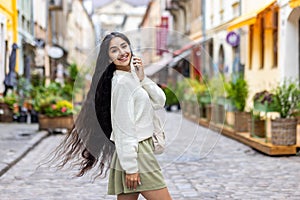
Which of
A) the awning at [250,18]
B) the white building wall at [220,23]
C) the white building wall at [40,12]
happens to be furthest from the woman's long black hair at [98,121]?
the white building wall at [40,12]

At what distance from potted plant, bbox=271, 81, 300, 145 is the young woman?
6.59 meters

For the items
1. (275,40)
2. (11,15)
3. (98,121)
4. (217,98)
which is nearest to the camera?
(98,121)

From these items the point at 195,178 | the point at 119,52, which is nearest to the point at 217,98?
the point at 195,178

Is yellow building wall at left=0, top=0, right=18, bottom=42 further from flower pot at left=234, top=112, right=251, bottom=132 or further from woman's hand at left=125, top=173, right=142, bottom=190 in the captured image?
woman's hand at left=125, top=173, right=142, bottom=190

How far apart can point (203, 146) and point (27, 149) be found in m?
4.91

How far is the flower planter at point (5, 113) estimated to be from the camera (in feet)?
61.9

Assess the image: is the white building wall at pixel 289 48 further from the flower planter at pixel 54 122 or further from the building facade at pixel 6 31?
the building facade at pixel 6 31

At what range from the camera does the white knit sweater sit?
385 centimetres

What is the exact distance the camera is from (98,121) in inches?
165

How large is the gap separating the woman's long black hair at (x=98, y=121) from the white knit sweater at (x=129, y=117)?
6.4 inches

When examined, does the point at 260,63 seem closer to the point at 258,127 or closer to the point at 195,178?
the point at 258,127

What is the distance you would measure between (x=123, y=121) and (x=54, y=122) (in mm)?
12324

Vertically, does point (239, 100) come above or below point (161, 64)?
below

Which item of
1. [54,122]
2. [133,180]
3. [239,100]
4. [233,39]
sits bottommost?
[54,122]
